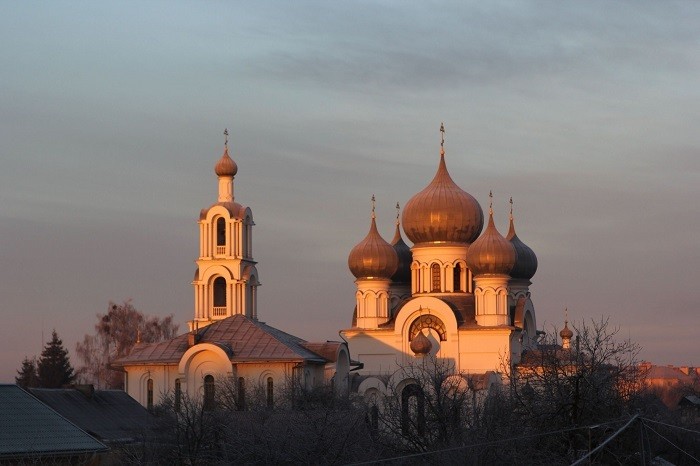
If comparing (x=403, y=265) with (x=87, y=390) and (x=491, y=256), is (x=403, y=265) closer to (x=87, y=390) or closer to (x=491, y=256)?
(x=491, y=256)

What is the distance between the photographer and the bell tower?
5228cm

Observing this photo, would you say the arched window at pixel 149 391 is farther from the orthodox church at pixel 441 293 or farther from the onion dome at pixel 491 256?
the onion dome at pixel 491 256

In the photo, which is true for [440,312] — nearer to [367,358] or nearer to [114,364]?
[367,358]

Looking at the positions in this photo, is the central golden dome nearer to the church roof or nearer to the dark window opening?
the dark window opening

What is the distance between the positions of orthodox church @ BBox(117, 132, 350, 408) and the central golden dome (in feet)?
21.2

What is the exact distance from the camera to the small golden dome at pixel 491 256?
53250 mm

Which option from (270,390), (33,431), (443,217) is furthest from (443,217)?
(33,431)

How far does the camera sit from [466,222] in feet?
183

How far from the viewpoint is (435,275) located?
55.8m

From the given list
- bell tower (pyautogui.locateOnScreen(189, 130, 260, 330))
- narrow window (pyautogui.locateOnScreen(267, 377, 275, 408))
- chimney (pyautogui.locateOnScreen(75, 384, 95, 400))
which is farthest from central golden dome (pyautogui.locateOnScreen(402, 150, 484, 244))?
chimney (pyautogui.locateOnScreen(75, 384, 95, 400))

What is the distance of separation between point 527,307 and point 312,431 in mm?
31514

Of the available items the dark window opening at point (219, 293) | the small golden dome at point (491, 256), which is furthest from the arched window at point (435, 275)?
the dark window opening at point (219, 293)

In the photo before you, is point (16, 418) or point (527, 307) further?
point (527, 307)

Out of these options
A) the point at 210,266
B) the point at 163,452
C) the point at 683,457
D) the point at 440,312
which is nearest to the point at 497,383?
the point at 440,312
